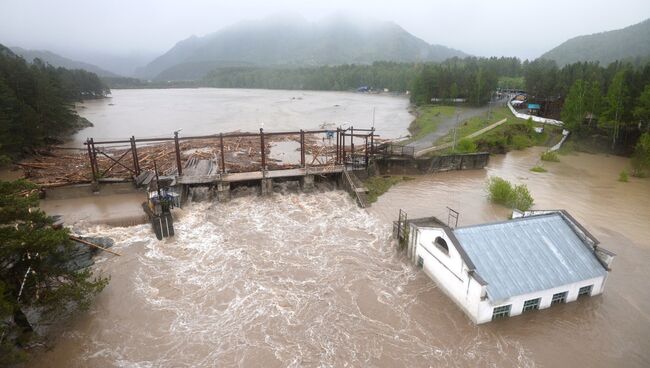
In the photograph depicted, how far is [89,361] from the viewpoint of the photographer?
11.7m

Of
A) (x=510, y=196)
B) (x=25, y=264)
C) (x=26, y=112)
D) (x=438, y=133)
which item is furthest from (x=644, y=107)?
(x=26, y=112)

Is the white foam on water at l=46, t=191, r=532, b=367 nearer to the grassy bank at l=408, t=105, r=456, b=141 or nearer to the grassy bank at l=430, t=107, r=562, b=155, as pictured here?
the grassy bank at l=430, t=107, r=562, b=155

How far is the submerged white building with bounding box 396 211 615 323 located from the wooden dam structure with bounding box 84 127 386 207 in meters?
10.2

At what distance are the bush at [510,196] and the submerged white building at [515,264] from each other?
327 inches

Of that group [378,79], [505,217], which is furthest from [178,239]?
[378,79]

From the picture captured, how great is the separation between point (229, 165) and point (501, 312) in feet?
81.7

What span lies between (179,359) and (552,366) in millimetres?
11812

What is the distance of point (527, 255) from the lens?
44.7 ft

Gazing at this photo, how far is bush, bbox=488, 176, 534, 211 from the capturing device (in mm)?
23141

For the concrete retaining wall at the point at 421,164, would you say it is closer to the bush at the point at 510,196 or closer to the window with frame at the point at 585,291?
the bush at the point at 510,196

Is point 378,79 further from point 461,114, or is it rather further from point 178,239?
point 178,239

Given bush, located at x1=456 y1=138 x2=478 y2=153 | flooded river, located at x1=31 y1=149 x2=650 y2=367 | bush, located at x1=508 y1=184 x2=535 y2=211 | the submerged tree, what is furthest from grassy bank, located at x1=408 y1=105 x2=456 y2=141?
the submerged tree

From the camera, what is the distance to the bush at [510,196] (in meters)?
23.1

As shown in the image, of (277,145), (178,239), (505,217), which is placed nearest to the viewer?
(178,239)
